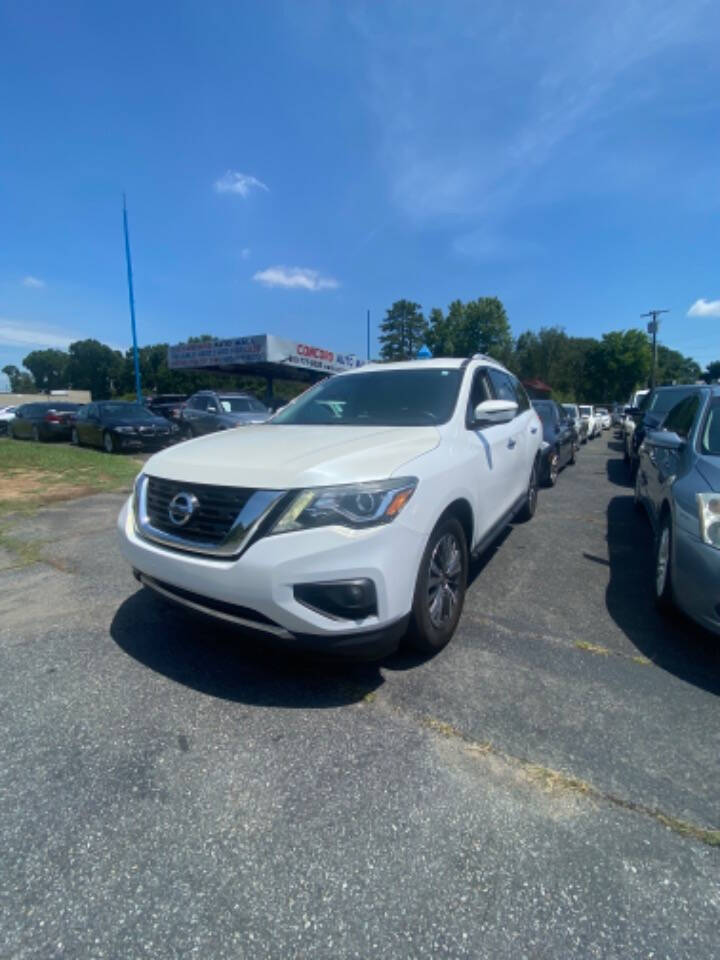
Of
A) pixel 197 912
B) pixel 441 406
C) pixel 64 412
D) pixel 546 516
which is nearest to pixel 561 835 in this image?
pixel 197 912

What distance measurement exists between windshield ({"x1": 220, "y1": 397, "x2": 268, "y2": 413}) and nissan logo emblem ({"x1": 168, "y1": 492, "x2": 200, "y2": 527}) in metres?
11.2

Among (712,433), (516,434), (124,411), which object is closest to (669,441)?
(712,433)

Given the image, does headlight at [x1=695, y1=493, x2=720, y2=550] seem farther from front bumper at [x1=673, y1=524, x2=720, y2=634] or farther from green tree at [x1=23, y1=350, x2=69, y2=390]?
green tree at [x1=23, y1=350, x2=69, y2=390]

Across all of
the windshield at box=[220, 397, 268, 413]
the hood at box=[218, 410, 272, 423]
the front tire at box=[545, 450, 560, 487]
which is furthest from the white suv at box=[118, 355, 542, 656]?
the windshield at box=[220, 397, 268, 413]

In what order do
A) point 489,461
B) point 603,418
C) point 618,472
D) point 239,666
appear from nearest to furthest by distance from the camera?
point 239,666 → point 489,461 → point 618,472 → point 603,418

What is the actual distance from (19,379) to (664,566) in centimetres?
14650

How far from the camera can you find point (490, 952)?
136 cm

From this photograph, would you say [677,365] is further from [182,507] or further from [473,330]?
[182,507]

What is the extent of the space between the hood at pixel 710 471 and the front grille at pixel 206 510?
270cm

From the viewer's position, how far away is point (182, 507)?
248 centimetres

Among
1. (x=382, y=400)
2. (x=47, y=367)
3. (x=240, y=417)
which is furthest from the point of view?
(x=47, y=367)

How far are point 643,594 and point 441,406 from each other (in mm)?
2245

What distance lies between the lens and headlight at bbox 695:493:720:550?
2703 mm

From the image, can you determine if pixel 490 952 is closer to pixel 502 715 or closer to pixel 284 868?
pixel 284 868
